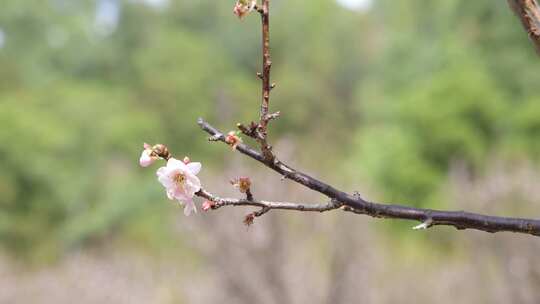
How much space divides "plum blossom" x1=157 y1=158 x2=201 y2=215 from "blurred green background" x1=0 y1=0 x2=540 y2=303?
5.81 metres

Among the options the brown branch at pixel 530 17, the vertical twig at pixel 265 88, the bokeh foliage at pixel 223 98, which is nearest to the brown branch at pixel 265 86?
the vertical twig at pixel 265 88

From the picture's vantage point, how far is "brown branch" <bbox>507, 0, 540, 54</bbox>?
1.30 metres

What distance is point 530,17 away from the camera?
130 cm

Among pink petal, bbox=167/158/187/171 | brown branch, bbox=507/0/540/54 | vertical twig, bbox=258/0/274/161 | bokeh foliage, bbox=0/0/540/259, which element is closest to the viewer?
vertical twig, bbox=258/0/274/161

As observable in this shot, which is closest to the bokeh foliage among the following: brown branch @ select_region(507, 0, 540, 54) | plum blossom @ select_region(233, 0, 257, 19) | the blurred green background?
the blurred green background

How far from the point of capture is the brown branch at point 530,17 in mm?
1303

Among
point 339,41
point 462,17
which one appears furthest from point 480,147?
point 339,41

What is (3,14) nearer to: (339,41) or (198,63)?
(198,63)

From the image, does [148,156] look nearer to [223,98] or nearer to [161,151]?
[161,151]

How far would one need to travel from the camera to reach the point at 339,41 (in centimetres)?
3086

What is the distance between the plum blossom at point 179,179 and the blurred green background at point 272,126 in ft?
19.1

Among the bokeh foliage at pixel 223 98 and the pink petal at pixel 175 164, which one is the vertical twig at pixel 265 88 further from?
the bokeh foliage at pixel 223 98

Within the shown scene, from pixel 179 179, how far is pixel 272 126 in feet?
58.4

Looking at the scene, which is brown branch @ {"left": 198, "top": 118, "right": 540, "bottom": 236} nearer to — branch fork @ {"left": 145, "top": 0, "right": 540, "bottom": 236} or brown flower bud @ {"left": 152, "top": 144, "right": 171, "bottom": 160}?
branch fork @ {"left": 145, "top": 0, "right": 540, "bottom": 236}
